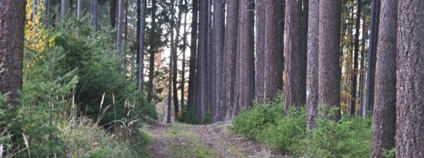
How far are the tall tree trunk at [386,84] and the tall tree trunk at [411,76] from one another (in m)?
1.22

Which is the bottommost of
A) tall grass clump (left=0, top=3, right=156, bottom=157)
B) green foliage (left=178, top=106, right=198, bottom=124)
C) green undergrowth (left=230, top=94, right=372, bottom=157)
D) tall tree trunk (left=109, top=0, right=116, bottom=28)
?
green foliage (left=178, top=106, right=198, bottom=124)

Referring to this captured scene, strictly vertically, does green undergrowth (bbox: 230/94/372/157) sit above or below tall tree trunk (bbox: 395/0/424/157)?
below

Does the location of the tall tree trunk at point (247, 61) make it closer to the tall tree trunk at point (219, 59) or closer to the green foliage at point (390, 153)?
the tall tree trunk at point (219, 59)

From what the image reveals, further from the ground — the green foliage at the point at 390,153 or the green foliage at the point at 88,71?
the green foliage at the point at 88,71

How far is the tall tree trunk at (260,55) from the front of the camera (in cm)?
1577

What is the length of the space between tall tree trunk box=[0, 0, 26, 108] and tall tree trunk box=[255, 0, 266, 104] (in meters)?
11.0

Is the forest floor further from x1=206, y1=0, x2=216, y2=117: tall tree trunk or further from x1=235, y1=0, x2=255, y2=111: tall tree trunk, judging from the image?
x1=206, y1=0, x2=216, y2=117: tall tree trunk

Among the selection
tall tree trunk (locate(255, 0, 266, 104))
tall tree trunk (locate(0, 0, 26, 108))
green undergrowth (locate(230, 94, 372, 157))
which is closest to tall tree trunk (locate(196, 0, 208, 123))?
tall tree trunk (locate(255, 0, 266, 104))

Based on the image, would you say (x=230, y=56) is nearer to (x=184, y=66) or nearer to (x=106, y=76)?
(x=106, y=76)

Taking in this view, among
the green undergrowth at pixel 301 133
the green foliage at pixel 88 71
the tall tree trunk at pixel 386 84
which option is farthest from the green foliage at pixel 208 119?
the tall tree trunk at pixel 386 84

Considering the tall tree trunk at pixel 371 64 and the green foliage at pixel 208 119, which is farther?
the green foliage at pixel 208 119

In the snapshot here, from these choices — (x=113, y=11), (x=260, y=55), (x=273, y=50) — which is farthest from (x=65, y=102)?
(x=113, y=11)

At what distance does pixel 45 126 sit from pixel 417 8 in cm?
453

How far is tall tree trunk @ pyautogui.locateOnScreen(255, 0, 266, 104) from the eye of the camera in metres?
15.8
